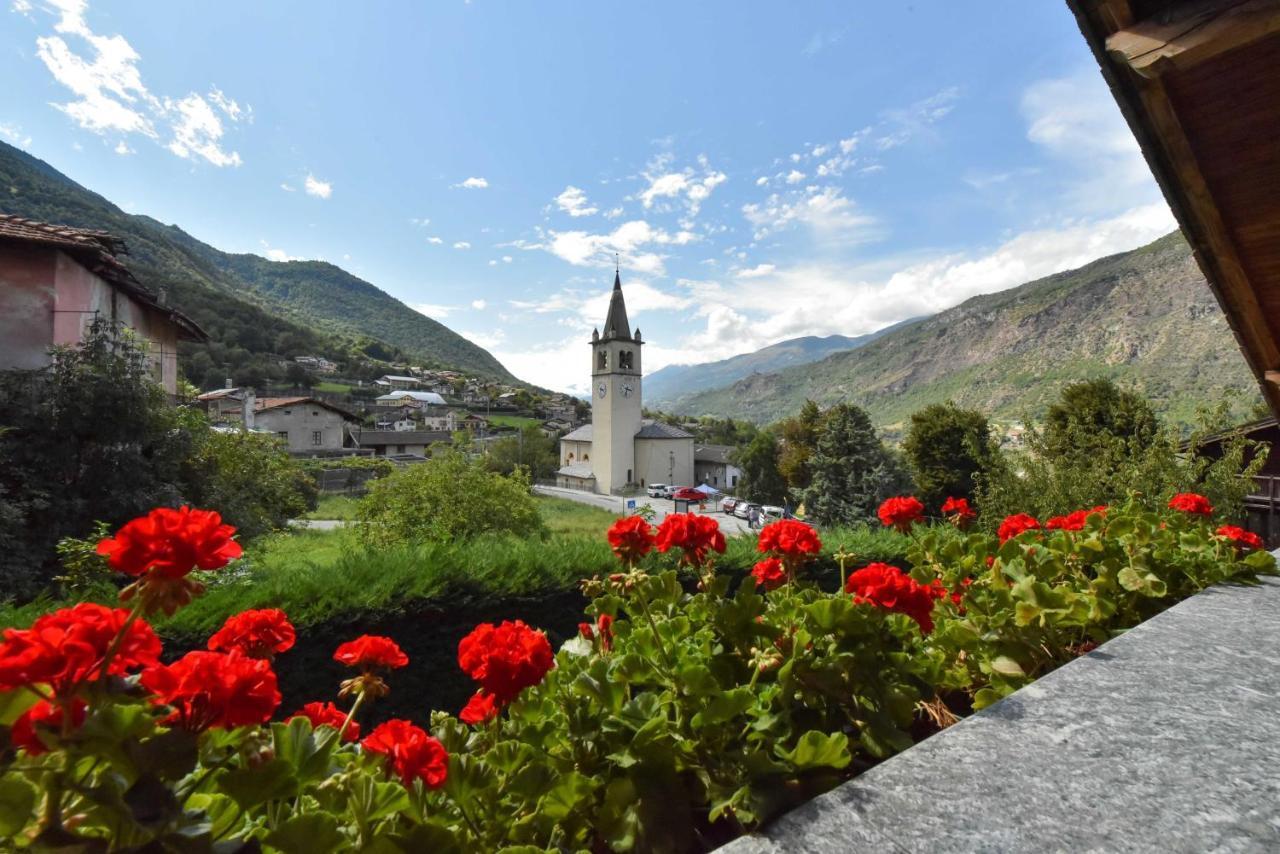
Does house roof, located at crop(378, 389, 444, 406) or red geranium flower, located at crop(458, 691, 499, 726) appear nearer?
red geranium flower, located at crop(458, 691, 499, 726)

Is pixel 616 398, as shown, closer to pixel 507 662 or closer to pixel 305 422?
pixel 305 422

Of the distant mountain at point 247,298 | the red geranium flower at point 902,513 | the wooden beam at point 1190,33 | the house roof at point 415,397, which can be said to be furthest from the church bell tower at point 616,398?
the wooden beam at point 1190,33

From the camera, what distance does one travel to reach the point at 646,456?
47.2 m

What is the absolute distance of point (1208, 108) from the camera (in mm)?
1835

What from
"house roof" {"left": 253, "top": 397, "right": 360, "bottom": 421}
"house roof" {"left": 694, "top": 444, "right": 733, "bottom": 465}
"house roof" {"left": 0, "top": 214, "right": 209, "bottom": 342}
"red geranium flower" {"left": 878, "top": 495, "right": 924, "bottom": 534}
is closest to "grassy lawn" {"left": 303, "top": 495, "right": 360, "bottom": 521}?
"house roof" {"left": 0, "top": 214, "right": 209, "bottom": 342}

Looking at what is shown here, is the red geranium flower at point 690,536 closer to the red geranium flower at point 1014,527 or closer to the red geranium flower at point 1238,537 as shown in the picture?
the red geranium flower at point 1014,527

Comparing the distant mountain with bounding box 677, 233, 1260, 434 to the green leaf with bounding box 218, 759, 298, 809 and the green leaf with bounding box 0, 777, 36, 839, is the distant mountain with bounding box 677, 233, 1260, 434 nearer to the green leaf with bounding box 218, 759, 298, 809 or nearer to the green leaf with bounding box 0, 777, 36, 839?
the green leaf with bounding box 218, 759, 298, 809

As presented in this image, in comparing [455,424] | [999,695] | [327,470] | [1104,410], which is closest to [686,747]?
[999,695]

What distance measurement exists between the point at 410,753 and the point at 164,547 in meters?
0.51

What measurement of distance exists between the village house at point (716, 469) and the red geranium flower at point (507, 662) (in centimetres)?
5231

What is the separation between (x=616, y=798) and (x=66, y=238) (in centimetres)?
1377

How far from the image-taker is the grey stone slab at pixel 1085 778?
881 millimetres

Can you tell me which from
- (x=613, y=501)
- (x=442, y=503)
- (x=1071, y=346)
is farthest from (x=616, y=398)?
(x=1071, y=346)

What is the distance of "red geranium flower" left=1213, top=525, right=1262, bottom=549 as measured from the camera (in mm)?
2689
